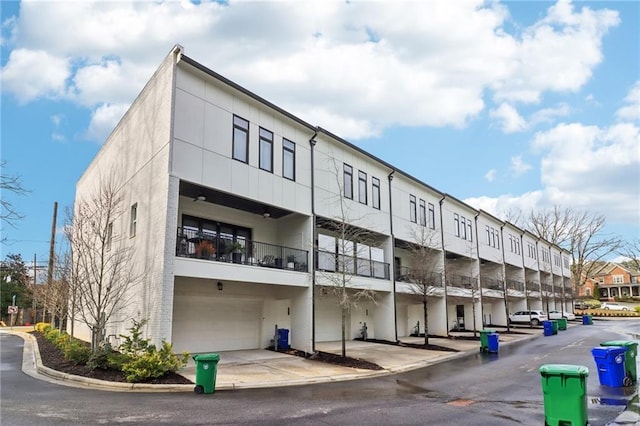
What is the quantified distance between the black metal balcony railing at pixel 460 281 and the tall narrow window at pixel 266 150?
1784 centimetres

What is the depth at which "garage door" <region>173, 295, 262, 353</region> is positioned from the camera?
57.3ft

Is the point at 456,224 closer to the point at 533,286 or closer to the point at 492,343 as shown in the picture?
the point at 492,343

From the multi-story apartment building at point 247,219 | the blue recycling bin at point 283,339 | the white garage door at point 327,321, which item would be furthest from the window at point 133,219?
the white garage door at point 327,321

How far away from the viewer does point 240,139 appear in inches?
680

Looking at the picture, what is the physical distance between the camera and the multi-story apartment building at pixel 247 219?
15.2 metres

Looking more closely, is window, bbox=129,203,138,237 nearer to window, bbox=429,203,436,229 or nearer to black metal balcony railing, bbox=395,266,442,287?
black metal balcony railing, bbox=395,266,442,287

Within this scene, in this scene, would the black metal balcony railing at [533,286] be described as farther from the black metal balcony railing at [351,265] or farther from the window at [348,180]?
the window at [348,180]

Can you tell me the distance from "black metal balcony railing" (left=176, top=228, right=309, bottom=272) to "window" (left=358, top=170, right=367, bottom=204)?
17.1 feet

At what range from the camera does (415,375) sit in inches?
585

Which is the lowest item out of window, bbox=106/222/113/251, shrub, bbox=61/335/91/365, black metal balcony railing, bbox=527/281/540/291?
shrub, bbox=61/335/91/365

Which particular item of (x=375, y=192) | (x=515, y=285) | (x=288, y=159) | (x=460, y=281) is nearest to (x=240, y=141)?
(x=288, y=159)

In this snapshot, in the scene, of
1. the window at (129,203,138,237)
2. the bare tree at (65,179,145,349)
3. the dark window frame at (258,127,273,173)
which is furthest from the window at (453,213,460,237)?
the bare tree at (65,179,145,349)

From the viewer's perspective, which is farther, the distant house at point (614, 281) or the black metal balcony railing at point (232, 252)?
the distant house at point (614, 281)

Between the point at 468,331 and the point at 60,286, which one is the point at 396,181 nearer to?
the point at 468,331
